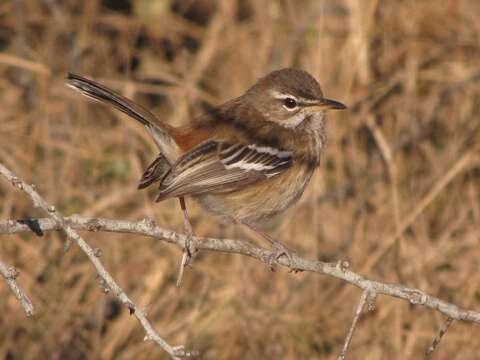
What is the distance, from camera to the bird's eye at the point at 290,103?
19.9ft

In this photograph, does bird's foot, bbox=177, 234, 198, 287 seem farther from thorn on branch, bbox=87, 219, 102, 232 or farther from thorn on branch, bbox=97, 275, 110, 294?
thorn on branch, bbox=97, 275, 110, 294

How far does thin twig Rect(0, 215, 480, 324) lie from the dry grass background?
8.50ft

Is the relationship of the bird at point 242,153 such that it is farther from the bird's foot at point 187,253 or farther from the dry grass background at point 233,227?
the dry grass background at point 233,227

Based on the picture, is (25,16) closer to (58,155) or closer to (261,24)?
(58,155)

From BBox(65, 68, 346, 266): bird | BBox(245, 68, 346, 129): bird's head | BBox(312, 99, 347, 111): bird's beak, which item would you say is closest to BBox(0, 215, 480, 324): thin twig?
BBox(65, 68, 346, 266): bird

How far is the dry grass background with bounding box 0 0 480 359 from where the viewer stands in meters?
7.17

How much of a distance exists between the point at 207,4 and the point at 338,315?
4.78m

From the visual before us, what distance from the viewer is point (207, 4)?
10.5 meters

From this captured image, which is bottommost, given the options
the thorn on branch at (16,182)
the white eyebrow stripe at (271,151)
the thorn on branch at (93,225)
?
the thorn on branch at (93,225)

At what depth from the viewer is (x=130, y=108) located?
17.5 ft

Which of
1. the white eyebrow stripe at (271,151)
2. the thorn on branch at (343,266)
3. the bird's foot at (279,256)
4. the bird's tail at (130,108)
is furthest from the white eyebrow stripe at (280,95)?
the thorn on branch at (343,266)

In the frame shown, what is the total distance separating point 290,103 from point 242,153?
2.17ft

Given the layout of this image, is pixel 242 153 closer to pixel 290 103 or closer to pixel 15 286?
pixel 290 103

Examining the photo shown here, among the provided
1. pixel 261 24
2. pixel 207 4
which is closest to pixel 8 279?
pixel 261 24
